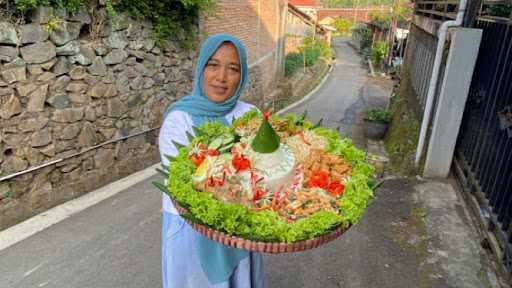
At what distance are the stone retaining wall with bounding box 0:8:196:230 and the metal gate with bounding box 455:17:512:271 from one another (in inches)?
213

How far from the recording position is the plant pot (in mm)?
9750

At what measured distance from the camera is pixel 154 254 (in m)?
4.05

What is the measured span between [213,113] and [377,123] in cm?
839

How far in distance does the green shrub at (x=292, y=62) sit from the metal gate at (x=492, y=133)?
14580mm

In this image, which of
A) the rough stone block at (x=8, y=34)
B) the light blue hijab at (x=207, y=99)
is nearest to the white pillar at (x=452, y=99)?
the light blue hijab at (x=207, y=99)

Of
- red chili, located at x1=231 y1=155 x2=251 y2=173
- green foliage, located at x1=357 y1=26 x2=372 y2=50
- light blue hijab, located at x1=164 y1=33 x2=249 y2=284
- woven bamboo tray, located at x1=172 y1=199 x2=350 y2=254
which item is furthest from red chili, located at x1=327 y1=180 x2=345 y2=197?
green foliage, located at x1=357 y1=26 x2=372 y2=50

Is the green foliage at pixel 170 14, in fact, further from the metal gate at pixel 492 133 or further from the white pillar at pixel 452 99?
the metal gate at pixel 492 133

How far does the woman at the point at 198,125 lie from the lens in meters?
2.02

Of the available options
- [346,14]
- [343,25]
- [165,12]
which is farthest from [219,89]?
[346,14]

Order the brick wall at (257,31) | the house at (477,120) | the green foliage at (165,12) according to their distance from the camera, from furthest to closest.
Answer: the brick wall at (257,31), the green foliage at (165,12), the house at (477,120)

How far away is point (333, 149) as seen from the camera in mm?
1890

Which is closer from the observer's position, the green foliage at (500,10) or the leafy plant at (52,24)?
the leafy plant at (52,24)

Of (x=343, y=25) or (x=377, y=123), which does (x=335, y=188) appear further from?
(x=343, y=25)

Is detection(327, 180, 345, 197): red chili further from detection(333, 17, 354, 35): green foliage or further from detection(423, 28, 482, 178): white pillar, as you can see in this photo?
detection(333, 17, 354, 35): green foliage
